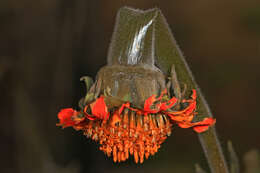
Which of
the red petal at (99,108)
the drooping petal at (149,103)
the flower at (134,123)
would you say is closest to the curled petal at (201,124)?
the flower at (134,123)

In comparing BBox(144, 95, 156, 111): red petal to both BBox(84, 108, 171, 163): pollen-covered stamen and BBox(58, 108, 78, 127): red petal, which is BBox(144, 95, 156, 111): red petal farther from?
BBox(58, 108, 78, 127): red petal

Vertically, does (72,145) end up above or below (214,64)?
below

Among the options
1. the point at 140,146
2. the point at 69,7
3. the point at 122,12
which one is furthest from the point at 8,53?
the point at 140,146

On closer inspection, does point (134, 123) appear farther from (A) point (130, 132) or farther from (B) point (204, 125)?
(B) point (204, 125)

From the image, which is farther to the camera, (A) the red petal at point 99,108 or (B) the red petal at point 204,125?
(B) the red petal at point 204,125

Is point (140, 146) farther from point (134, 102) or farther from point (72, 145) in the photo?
point (72, 145)

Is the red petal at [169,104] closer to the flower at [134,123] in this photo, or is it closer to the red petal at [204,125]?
the flower at [134,123]

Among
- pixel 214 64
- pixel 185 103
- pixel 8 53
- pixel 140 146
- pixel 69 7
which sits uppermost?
pixel 69 7
